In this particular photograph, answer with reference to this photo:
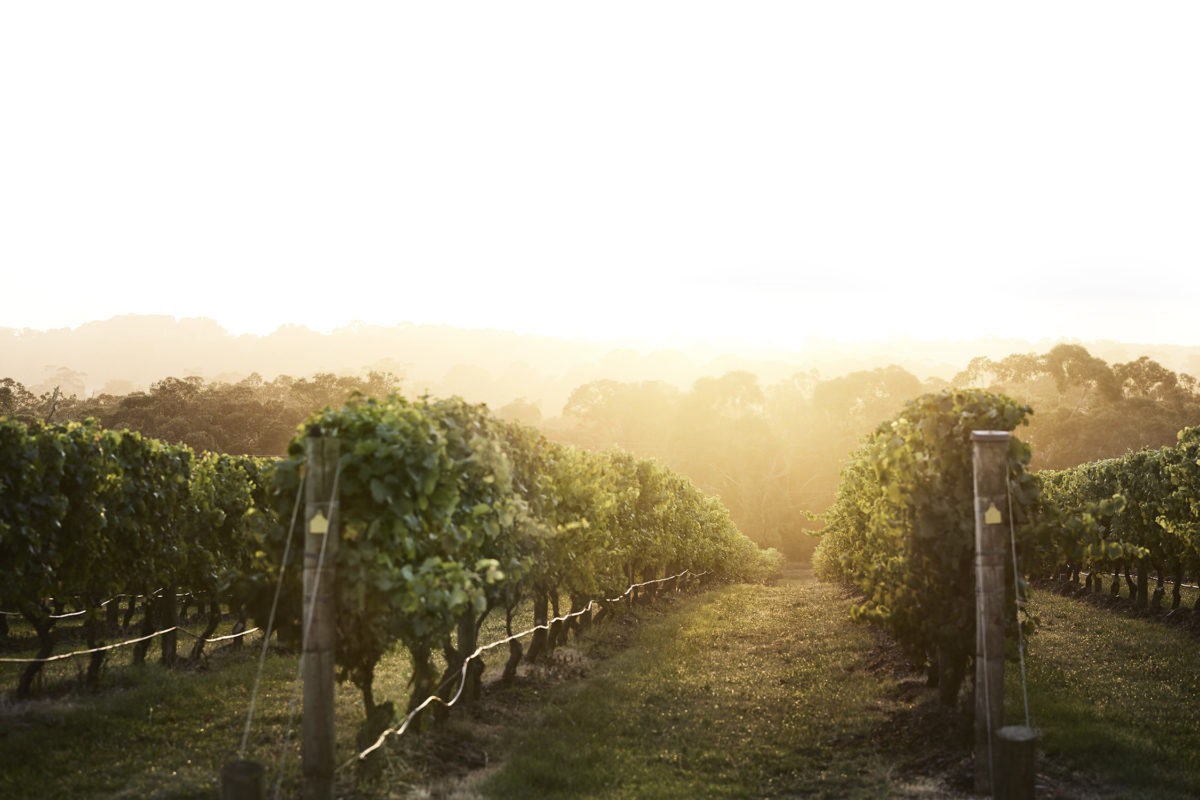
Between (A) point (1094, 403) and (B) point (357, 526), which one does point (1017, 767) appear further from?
(A) point (1094, 403)

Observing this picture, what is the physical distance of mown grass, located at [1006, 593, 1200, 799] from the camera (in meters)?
9.50

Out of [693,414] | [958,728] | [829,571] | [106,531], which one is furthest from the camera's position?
[693,414]

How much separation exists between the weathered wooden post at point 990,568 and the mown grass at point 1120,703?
1563 millimetres

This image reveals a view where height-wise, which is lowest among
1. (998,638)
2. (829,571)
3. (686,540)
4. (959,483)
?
(829,571)

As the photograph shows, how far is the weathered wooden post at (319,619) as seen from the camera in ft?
24.2

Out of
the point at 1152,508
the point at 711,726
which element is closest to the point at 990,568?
the point at 711,726

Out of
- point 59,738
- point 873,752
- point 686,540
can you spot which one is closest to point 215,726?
point 59,738

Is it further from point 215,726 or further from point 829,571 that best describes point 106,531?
point 829,571

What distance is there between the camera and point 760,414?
326ft

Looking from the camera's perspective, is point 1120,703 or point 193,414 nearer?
point 1120,703

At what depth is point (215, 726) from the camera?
11.7 m

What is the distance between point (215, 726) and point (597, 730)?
506cm

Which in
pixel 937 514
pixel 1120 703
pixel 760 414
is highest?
pixel 937 514

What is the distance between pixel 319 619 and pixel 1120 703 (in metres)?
11.4
